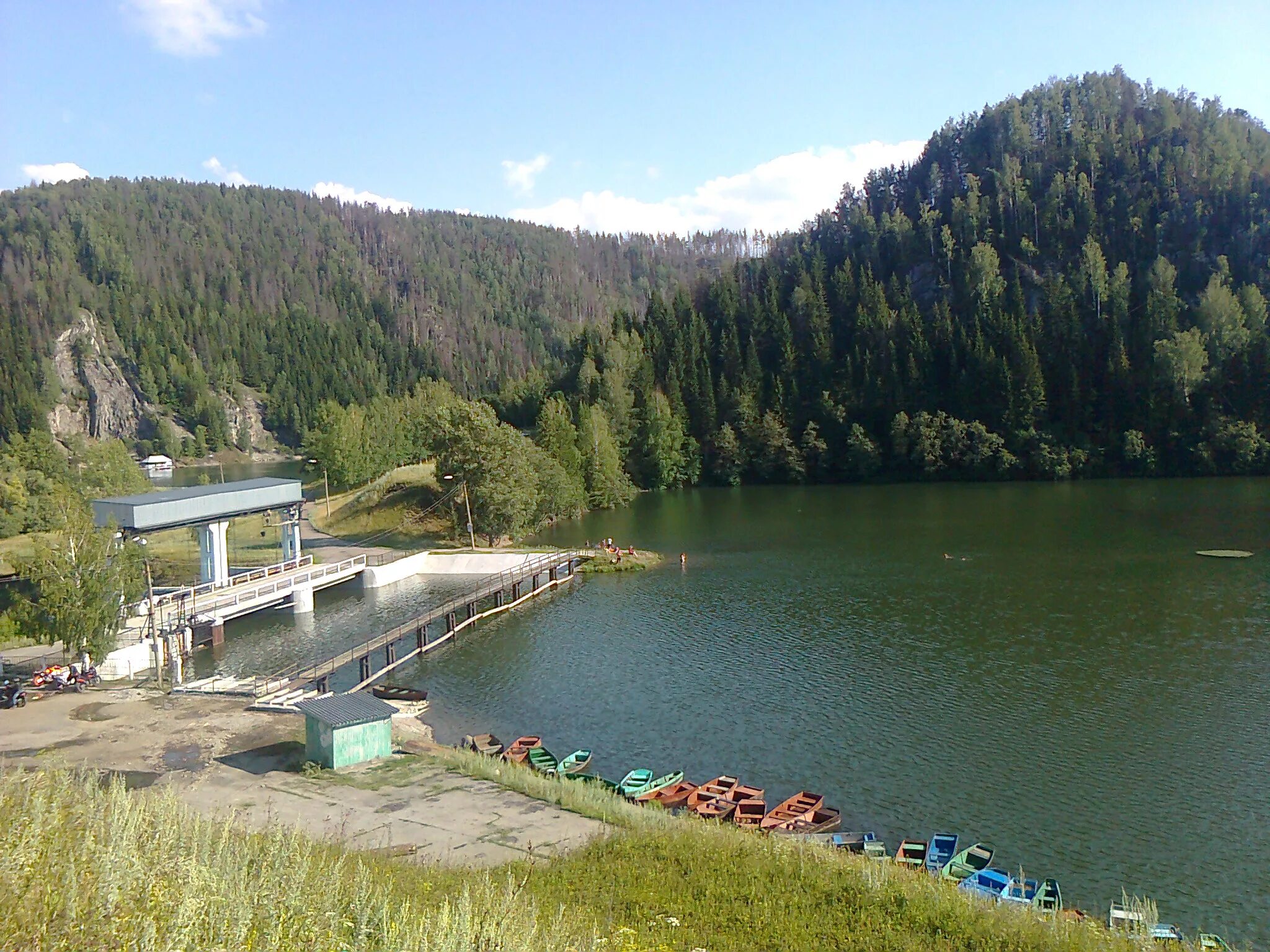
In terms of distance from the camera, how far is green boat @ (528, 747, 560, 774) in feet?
85.1

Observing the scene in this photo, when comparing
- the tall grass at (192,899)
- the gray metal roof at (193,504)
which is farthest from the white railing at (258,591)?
the tall grass at (192,899)

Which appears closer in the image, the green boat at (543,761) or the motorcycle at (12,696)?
the green boat at (543,761)

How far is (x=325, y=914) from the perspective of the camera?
10328 millimetres

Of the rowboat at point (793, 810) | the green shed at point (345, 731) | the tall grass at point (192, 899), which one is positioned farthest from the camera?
the green shed at point (345, 731)

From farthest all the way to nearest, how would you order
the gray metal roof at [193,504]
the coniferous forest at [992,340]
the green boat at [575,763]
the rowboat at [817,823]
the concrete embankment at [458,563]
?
the coniferous forest at [992,340] → the concrete embankment at [458,563] → the gray metal roof at [193,504] → the green boat at [575,763] → the rowboat at [817,823]

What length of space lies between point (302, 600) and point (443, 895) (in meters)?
36.1

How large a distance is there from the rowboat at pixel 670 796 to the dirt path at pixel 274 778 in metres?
3.65

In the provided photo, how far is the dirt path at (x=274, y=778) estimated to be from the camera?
63.1ft

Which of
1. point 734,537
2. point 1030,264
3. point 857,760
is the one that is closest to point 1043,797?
point 857,760

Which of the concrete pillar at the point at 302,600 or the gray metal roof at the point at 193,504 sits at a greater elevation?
the gray metal roof at the point at 193,504

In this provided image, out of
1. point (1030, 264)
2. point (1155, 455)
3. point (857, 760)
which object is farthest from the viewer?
point (1030, 264)

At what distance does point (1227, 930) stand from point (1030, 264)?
11803 centimetres

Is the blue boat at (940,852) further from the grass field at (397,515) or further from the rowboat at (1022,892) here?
the grass field at (397,515)

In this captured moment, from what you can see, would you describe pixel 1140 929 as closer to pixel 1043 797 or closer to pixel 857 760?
pixel 1043 797
